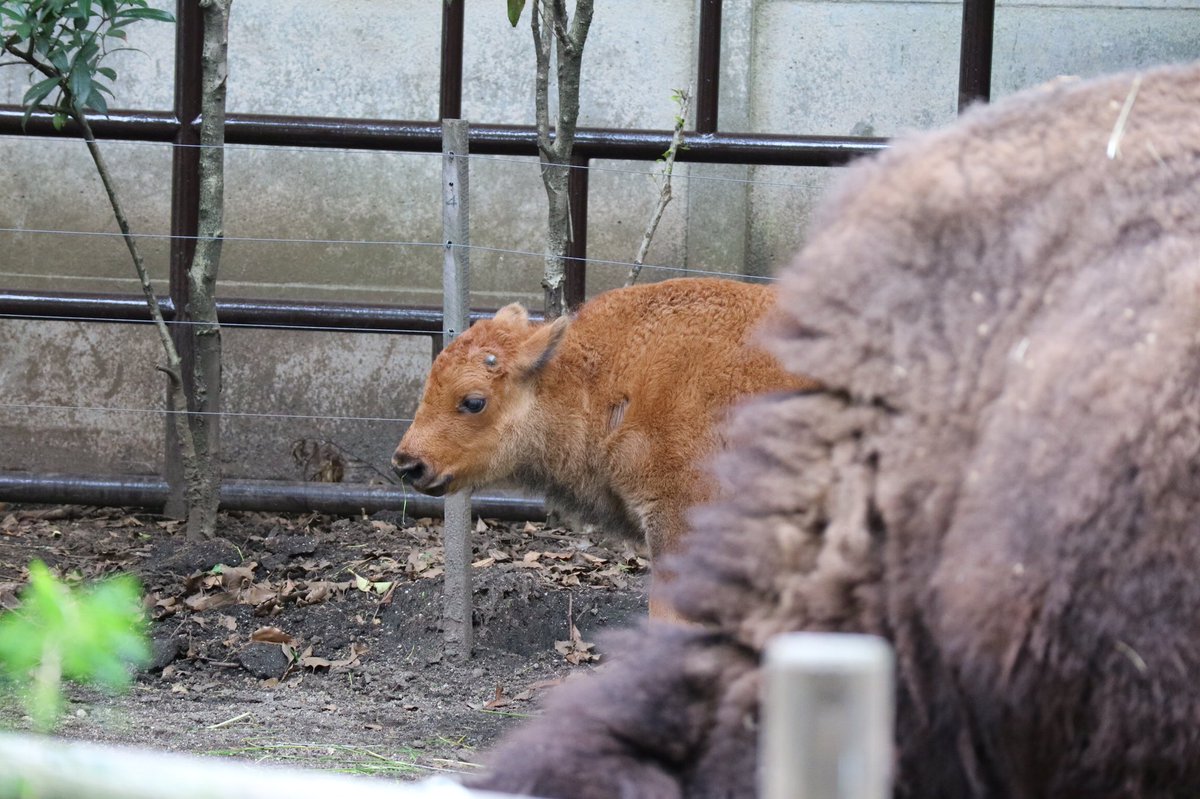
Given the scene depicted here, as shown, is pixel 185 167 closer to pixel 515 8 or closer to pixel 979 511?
pixel 515 8

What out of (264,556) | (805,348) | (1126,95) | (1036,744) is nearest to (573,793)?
(1036,744)

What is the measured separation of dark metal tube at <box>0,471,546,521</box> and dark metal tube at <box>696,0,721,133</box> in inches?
87.7

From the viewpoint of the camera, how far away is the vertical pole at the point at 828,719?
984 millimetres

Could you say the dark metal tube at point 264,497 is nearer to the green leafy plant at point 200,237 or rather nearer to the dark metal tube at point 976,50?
the green leafy plant at point 200,237

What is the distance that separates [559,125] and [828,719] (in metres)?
5.49

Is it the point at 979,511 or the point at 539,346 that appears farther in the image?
the point at 539,346

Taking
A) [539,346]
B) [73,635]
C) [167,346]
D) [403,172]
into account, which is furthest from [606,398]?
[403,172]

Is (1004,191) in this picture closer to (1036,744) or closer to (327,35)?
(1036,744)

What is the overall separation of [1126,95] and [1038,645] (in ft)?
3.43

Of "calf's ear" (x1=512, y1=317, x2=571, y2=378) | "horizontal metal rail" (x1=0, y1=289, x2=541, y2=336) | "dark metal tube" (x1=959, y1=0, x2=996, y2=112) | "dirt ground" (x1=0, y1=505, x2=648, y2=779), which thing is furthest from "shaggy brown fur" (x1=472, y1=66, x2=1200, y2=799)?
"horizontal metal rail" (x1=0, y1=289, x2=541, y2=336)

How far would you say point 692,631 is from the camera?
2.08 meters

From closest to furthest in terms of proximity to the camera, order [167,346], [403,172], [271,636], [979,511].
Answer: [979,511] < [271,636] < [167,346] < [403,172]

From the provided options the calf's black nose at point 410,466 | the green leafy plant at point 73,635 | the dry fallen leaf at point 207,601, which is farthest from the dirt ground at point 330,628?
the green leafy plant at point 73,635

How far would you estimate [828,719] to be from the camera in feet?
3.31
